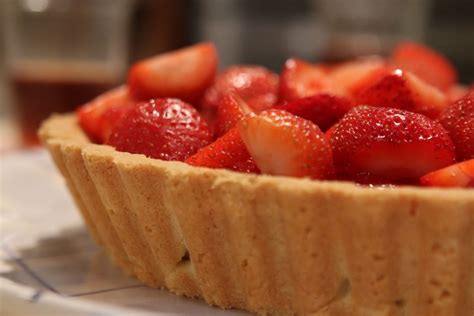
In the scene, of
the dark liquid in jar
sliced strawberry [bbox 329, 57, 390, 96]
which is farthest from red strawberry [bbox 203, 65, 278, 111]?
the dark liquid in jar

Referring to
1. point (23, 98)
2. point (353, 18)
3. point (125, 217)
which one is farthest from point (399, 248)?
point (353, 18)

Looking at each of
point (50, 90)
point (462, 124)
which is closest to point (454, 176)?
point (462, 124)

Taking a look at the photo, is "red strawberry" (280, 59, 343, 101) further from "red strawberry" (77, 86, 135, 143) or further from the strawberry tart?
"red strawberry" (77, 86, 135, 143)

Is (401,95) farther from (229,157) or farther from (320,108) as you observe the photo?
(229,157)

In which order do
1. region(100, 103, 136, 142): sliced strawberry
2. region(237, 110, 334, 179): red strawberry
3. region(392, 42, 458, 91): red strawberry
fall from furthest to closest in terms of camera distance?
region(392, 42, 458, 91): red strawberry, region(100, 103, 136, 142): sliced strawberry, region(237, 110, 334, 179): red strawberry

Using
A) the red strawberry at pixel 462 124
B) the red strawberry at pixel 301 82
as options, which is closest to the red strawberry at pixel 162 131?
the red strawberry at pixel 301 82
